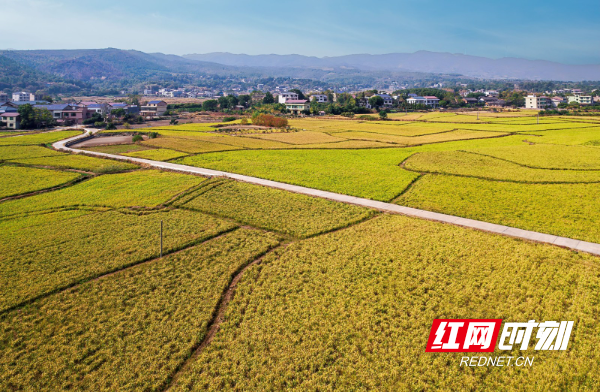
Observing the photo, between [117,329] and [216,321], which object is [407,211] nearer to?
[216,321]

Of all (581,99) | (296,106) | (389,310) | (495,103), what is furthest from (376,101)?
(389,310)

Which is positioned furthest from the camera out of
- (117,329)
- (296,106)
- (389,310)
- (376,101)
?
(296,106)

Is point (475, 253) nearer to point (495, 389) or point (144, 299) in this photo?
point (495, 389)

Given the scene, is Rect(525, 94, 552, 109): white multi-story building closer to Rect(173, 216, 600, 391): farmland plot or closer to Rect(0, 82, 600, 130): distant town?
Rect(0, 82, 600, 130): distant town

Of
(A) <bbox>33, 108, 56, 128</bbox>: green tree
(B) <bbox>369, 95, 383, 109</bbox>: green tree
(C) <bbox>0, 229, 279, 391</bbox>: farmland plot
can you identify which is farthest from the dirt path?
(B) <bbox>369, 95, 383, 109</bbox>: green tree

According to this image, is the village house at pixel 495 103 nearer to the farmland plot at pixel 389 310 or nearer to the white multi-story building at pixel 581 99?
the white multi-story building at pixel 581 99

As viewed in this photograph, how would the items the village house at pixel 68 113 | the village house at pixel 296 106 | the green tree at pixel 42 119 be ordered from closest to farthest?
the green tree at pixel 42 119 < the village house at pixel 68 113 < the village house at pixel 296 106

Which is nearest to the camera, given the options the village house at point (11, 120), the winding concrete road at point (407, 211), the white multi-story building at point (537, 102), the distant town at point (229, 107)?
the winding concrete road at point (407, 211)

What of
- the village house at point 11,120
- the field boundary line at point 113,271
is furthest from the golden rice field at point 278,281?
the village house at point 11,120
